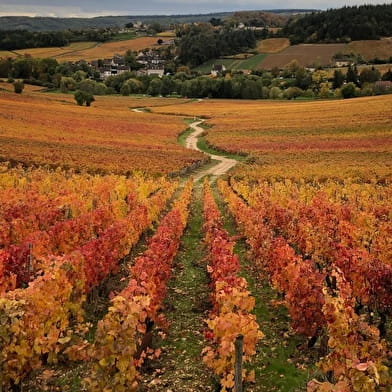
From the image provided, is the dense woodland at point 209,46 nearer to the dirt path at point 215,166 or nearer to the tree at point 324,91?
the tree at point 324,91

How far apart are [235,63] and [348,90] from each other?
69291mm

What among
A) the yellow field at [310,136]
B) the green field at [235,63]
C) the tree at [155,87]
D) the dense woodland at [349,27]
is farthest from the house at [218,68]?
the yellow field at [310,136]

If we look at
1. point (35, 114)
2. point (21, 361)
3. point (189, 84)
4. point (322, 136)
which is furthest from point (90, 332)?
point (189, 84)

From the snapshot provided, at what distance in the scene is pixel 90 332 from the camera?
1207 cm

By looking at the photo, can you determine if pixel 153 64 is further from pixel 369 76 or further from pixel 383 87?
pixel 383 87

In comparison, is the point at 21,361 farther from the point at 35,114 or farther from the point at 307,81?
the point at 307,81

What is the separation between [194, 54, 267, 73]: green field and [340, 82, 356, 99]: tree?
5629 cm

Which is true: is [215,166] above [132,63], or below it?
below

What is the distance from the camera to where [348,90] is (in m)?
115

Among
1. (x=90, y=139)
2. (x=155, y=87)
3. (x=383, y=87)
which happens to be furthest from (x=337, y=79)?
(x=90, y=139)

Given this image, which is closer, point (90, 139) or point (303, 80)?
point (90, 139)

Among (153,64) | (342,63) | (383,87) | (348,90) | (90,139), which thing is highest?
(153,64)

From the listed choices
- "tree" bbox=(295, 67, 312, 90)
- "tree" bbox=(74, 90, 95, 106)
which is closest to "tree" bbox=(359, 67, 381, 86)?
"tree" bbox=(295, 67, 312, 90)

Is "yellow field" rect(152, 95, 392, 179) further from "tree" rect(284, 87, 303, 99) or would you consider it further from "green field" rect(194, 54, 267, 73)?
"green field" rect(194, 54, 267, 73)
